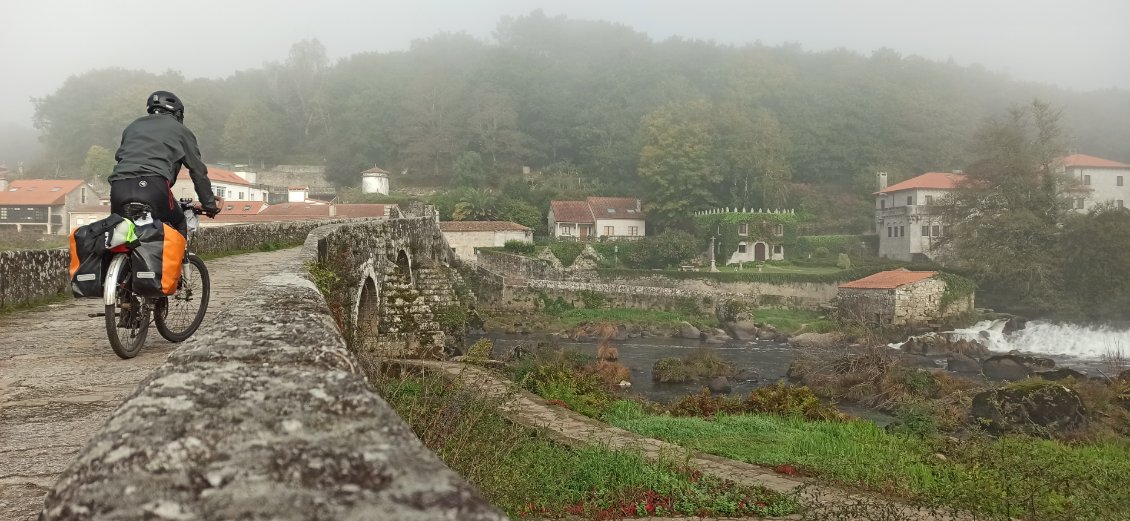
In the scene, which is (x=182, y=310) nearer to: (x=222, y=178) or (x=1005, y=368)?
(x=1005, y=368)

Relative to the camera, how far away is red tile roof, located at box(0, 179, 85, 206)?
56.8 m

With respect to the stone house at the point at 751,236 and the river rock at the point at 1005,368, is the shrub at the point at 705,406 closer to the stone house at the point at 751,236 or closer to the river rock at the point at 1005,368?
the river rock at the point at 1005,368

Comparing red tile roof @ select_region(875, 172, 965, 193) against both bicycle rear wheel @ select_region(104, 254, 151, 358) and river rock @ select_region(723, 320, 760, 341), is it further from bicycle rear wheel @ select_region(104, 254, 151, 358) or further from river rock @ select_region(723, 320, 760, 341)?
bicycle rear wheel @ select_region(104, 254, 151, 358)

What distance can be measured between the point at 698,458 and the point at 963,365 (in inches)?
920

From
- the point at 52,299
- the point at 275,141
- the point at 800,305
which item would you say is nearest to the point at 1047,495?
the point at 52,299

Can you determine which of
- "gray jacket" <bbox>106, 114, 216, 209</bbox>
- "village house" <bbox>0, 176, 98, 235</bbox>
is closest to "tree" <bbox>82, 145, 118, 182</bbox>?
"village house" <bbox>0, 176, 98, 235</bbox>

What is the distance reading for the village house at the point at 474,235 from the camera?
53.0m

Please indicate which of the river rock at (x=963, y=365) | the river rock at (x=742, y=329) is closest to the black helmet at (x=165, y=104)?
the river rock at (x=963, y=365)

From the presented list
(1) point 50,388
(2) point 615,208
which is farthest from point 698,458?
(2) point 615,208

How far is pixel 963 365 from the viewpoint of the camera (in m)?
30.2

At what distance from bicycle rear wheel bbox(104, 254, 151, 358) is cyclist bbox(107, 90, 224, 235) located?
0.38m

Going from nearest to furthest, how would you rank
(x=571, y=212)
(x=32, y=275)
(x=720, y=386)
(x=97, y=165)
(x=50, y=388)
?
(x=50, y=388) → (x=32, y=275) → (x=720, y=386) → (x=571, y=212) → (x=97, y=165)

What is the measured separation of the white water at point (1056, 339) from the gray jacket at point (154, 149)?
123ft

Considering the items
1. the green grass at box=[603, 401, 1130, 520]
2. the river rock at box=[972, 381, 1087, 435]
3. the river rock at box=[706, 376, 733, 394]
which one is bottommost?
the river rock at box=[706, 376, 733, 394]
